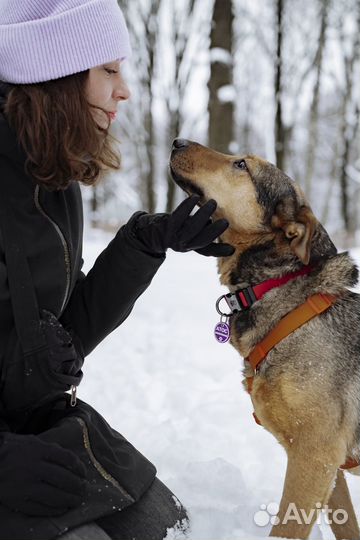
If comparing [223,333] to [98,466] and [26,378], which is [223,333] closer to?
[98,466]

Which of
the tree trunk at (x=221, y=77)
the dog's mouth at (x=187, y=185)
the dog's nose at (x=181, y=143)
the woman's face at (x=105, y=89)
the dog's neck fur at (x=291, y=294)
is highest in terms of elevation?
the tree trunk at (x=221, y=77)

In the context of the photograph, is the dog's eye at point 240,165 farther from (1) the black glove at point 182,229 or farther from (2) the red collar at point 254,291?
(2) the red collar at point 254,291

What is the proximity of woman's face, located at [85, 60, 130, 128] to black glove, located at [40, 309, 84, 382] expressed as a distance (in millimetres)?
1039

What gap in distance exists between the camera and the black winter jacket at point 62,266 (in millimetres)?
2471

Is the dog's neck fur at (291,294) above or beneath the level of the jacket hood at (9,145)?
beneath

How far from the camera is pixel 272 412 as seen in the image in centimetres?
275

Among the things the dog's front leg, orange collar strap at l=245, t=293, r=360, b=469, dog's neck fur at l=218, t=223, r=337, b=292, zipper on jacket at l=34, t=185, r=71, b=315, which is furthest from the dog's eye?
the dog's front leg

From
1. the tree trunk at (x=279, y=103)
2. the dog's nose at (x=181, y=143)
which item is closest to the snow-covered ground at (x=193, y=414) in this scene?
the dog's nose at (x=181, y=143)

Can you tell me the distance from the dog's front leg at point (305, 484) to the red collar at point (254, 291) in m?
0.79

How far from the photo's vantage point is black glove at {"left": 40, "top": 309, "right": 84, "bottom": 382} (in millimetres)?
2457

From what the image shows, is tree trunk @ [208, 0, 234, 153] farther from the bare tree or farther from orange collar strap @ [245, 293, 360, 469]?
the bare tree

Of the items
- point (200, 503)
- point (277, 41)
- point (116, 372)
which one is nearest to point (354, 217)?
point (277, 41)

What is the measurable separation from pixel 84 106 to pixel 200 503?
7.68 feet

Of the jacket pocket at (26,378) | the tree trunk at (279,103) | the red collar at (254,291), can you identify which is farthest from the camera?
the tree trunk at (279,103)
